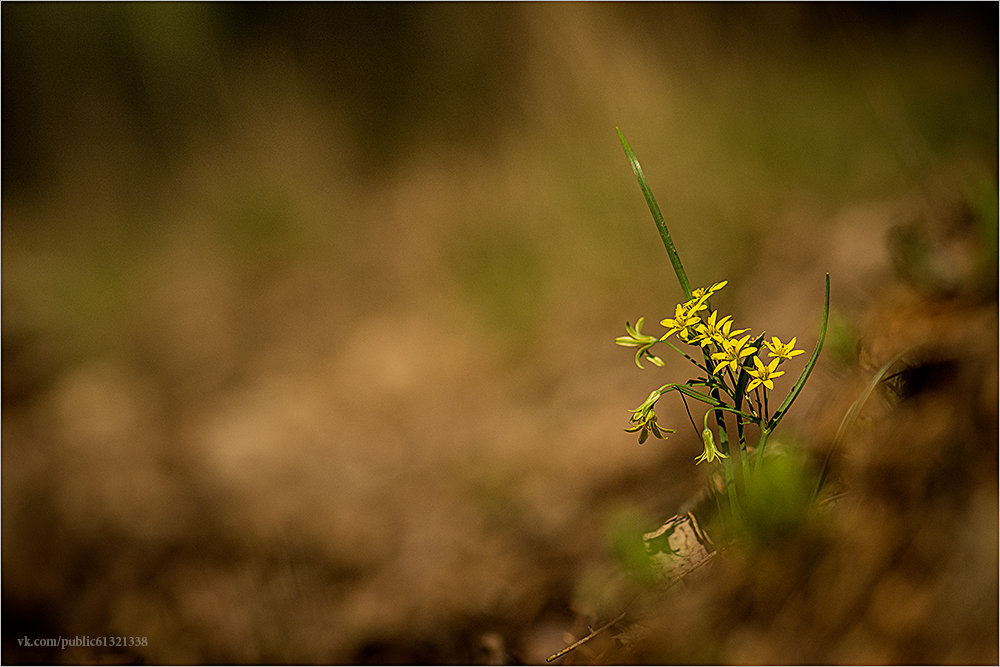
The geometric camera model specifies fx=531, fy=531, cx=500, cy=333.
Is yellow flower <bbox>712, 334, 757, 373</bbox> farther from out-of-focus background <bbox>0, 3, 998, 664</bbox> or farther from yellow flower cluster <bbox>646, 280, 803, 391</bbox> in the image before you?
out-of-focus background <bbox>0, 3, 998, 664</bbox>

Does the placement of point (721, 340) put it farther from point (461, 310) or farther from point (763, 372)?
point (461, 310)

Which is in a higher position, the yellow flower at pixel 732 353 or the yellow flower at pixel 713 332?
the yellow flower at pixel 713 332

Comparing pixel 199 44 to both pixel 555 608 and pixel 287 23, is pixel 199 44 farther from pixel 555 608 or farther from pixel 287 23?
pixel 555 608

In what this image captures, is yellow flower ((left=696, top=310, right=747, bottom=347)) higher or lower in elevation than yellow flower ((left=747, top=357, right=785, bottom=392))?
higher

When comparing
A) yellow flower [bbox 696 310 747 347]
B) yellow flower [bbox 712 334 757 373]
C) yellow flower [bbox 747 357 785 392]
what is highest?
yellow flower [bbox 696 310 747 347]

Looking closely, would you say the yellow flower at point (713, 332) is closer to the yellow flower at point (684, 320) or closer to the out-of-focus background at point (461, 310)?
the yellow flower at point (684, 320)

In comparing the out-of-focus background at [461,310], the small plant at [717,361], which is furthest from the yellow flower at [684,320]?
the out-of-focus background at [461,310]

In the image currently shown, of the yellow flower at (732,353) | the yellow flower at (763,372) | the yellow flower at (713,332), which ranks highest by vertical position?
the yellow flower at (713,332)

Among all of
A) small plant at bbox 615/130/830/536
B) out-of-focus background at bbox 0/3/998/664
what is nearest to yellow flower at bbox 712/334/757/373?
small plant at bbox 615/130/830/536

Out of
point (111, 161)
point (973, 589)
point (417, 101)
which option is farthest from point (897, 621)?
point (111, 161)
